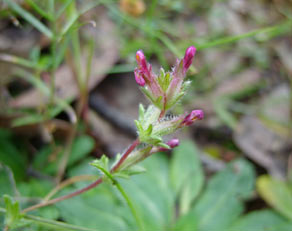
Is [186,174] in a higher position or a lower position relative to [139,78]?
lower

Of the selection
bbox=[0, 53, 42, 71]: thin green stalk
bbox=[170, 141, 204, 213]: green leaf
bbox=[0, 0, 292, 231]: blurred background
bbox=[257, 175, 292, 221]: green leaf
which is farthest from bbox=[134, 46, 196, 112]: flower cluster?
bbox=[257, 175, 292, 221]: green leaf

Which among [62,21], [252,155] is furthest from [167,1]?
[252,155]

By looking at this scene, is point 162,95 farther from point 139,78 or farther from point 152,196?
point 152,196

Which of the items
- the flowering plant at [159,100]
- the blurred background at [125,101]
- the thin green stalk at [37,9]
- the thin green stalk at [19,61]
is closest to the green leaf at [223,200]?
the blurred background at [125,101]

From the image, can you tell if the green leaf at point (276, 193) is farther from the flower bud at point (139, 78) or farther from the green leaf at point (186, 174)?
the flower bud at point (139, 78)

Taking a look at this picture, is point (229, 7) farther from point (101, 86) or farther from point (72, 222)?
point (72, 222)

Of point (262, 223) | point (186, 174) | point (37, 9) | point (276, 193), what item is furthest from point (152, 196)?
point (37, 9)
